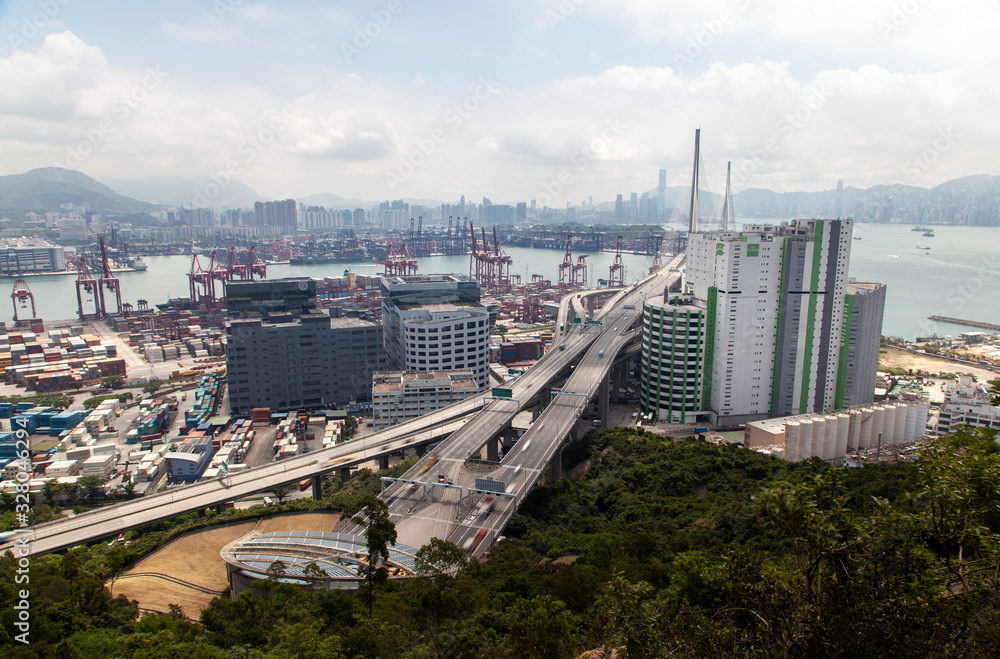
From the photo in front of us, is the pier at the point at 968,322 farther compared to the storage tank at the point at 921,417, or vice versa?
the pier at the point at 968,322

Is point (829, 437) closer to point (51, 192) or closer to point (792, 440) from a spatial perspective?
point (792, 440)

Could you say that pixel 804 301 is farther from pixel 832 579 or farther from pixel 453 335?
pixel 832 579

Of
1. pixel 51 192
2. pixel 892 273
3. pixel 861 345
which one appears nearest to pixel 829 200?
pixel 892 273

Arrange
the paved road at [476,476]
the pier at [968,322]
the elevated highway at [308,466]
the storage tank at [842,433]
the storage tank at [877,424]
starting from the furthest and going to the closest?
the pier at [968,322] → the storage tank at [877,424] → the storage tank at [842,433] → the elevated highway at [308,466] → the paved road at [476,476]

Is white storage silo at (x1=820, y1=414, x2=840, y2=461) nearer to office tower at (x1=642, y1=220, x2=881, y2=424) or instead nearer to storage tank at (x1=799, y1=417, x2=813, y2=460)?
storage tank at (x1=799, y1=417, x2=813, y2=460)

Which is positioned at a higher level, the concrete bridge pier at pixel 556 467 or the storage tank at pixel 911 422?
the storage tank at pixel 911 422

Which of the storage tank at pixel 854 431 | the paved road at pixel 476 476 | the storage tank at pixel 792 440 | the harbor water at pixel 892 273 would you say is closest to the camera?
the paved road at pixel 476 476

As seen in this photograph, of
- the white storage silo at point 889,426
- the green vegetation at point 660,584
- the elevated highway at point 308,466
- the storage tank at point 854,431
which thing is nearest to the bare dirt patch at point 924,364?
the white storage silo at point 889,426

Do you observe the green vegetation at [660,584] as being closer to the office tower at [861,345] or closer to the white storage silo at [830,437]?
the white storage silo at [830,437]
